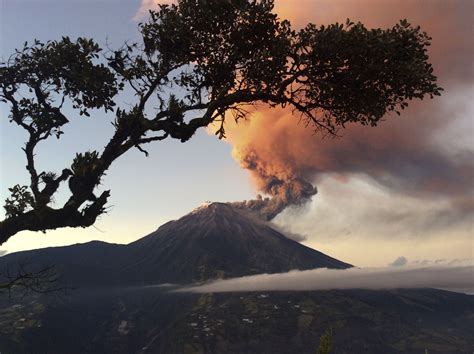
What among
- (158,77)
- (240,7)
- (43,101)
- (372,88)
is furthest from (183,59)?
(372,88)

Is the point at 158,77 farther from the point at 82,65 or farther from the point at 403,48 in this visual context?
the point at 403,48

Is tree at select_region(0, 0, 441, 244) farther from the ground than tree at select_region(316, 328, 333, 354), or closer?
farther from the ground

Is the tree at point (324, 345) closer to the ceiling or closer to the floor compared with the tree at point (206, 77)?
closer to the floor

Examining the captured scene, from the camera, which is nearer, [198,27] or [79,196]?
[79,196]

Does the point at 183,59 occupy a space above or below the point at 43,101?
above

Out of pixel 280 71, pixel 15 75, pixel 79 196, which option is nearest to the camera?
pixel 79 196

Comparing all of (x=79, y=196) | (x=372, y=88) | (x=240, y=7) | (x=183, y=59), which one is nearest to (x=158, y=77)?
(x=183, y=59)

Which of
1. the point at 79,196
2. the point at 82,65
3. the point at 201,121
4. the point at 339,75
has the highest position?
the point at 82,65

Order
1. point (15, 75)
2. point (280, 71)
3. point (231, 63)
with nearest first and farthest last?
point (280, 71)
point (231, 63)
point (15, 75)

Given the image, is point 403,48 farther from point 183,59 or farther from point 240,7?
point 183,59
